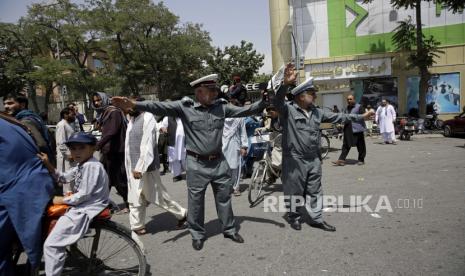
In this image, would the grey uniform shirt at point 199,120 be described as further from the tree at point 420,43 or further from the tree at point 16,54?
the tree at point 16,54

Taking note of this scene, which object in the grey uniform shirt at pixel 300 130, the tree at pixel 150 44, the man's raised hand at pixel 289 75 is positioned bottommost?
the grey uniform shirt at pixel 300 130

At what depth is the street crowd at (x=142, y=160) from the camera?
297 cm

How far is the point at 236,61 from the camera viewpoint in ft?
114

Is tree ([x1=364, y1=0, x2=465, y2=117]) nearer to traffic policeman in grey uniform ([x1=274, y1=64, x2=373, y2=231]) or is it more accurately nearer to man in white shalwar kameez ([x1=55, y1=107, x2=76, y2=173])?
traffic policeman in grey uniform ([x1=274, y1=64, x2=373, y2=231])

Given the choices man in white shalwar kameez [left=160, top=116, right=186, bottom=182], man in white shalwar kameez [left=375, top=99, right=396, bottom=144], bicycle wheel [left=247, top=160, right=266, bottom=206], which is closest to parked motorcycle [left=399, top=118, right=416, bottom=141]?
man in white shalwar kameez [left=375, top=99, right=396, bottom=144]

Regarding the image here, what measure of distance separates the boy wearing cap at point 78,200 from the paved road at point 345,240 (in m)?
1.05

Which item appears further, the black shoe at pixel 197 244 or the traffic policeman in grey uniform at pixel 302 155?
the traffic policeman in grey uniform at pixel 302 155

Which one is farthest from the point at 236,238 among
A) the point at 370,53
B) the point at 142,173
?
the point at 370,53

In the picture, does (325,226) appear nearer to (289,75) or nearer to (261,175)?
(261,175)

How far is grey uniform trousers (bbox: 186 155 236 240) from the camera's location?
440cm

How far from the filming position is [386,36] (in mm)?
23047

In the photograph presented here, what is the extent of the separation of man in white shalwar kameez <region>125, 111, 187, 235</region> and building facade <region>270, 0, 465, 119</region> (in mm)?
17423

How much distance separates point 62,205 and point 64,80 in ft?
99.0

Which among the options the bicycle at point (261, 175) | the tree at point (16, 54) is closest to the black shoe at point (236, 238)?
the bicycle at point (261, 175)
